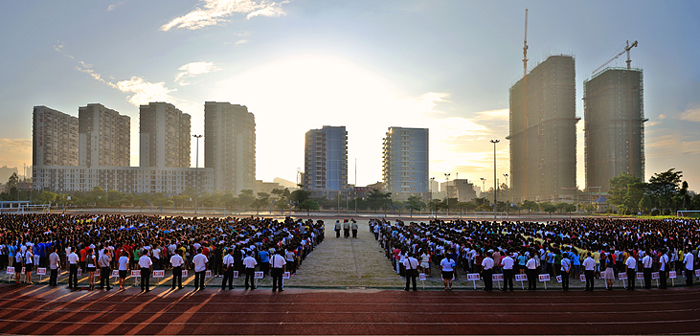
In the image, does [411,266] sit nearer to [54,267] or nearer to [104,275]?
[104,275]

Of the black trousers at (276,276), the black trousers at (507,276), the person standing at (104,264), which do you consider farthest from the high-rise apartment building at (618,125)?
the person standing at (104,264)

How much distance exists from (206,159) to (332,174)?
59.8 metres

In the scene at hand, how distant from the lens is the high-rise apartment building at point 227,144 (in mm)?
161125

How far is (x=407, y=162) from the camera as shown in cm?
14525

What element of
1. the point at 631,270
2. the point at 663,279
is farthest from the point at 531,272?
the point at 663,279

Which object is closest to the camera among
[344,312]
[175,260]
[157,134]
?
[344,312]

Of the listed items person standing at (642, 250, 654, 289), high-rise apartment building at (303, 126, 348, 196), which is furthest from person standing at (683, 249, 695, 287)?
high-rise apartment building at (303, 126, 348, 196)

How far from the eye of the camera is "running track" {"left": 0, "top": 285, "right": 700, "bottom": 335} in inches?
412

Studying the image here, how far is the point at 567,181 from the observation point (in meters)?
134

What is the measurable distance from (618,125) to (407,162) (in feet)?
247

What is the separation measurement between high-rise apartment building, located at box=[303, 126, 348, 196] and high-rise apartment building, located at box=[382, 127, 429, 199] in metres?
17.9

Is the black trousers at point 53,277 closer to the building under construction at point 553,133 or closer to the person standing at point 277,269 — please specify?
the person standing at point 277,269

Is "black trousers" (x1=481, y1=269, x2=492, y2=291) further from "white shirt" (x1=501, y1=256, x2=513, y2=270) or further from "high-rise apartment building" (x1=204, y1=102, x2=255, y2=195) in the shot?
"high-rise apartment building" (x1=204, y1=102, x2=255, y2=195)

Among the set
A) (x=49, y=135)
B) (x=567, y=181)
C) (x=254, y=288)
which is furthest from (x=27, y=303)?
(x=49, y=135)
